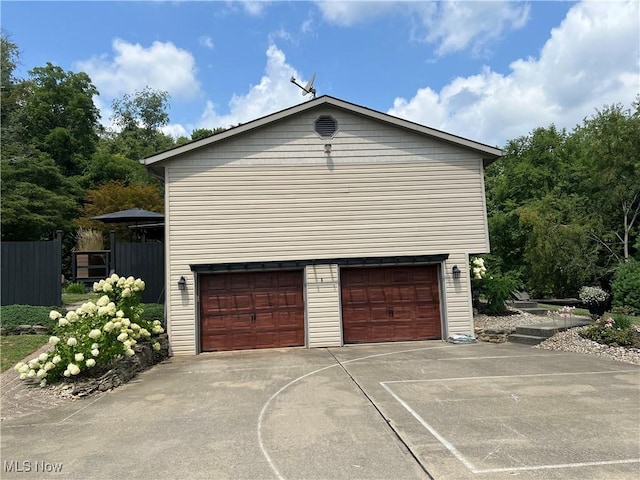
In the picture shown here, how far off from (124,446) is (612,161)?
77.3 ft

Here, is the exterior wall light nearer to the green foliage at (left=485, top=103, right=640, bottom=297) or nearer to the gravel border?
the gravel border

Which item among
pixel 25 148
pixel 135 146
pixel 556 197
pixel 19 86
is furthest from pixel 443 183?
pixel 135 146

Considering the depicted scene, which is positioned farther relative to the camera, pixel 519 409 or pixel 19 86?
pixel 19 86

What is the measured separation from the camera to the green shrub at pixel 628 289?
12867mm

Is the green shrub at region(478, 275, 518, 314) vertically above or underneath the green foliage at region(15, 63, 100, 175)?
underneath

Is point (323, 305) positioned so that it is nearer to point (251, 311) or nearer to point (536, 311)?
point (251, 311)

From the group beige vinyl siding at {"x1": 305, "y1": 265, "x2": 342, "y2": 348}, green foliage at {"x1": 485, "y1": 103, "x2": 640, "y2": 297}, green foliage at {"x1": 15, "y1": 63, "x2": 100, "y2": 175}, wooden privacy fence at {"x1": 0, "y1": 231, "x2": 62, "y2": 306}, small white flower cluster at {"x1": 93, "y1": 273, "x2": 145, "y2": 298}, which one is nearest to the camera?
small white flower cluster at {"x1": 93, "y1": 273, "x2": 145, "y2": 298}

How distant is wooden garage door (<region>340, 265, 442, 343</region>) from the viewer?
11750mm

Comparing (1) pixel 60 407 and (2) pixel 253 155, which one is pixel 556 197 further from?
(1) pixel 60 407

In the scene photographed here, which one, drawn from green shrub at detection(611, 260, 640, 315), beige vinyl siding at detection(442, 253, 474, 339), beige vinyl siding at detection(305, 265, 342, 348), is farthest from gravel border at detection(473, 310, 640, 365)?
beige vinyl siding at detection(305, 265, 342, 348)

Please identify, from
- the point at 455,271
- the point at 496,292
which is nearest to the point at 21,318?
the point at 455,271

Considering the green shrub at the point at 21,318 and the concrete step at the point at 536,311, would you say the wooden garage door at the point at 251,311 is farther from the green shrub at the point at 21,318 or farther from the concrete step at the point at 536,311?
the concrete step at the point at 536,311

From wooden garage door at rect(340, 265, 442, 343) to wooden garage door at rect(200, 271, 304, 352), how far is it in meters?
1.35

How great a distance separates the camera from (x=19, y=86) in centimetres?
3322
